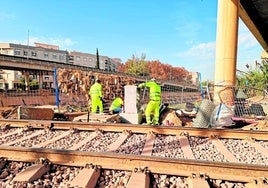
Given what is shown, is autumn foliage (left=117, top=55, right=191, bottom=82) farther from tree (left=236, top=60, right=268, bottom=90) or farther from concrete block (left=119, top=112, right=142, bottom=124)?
concrete block (left=119, top=112, right=142, bottom=124)

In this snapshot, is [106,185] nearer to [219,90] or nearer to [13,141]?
[13,141]

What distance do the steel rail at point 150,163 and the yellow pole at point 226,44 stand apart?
266 inches

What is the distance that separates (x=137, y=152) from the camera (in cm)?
391

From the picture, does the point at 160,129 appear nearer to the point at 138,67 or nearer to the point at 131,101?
the point at 131,101

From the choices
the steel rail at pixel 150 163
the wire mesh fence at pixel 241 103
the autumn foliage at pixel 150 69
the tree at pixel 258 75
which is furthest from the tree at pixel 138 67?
the steel rail at pixel 150 163

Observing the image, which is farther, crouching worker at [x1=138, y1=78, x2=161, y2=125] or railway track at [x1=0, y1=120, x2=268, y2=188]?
crouching worker at [x1=138, y1=78, x2=161, y2=125]

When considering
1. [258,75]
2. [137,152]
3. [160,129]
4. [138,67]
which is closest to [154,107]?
[160,129]

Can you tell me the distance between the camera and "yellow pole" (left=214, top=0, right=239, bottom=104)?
9172mm

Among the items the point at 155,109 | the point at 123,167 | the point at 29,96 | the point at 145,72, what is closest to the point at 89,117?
the point at 155,109

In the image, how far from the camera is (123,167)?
292cm

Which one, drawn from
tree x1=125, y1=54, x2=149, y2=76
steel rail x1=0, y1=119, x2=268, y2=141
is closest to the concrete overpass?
steel rail x1=0, y1=119, x2=268, y2=141

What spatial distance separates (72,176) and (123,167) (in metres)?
0.61

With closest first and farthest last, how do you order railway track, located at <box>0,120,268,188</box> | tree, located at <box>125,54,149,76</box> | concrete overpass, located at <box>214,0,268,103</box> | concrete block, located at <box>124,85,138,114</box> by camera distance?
railway track, located at <box>0,120,268,188</box> → concrete block, located at <box>124,85,138,114</box> → concrete overpass, located at <box>214,0,268,103</box> → tree, located at <box>125,54,149,76</box>

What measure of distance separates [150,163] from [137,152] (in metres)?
1.04
